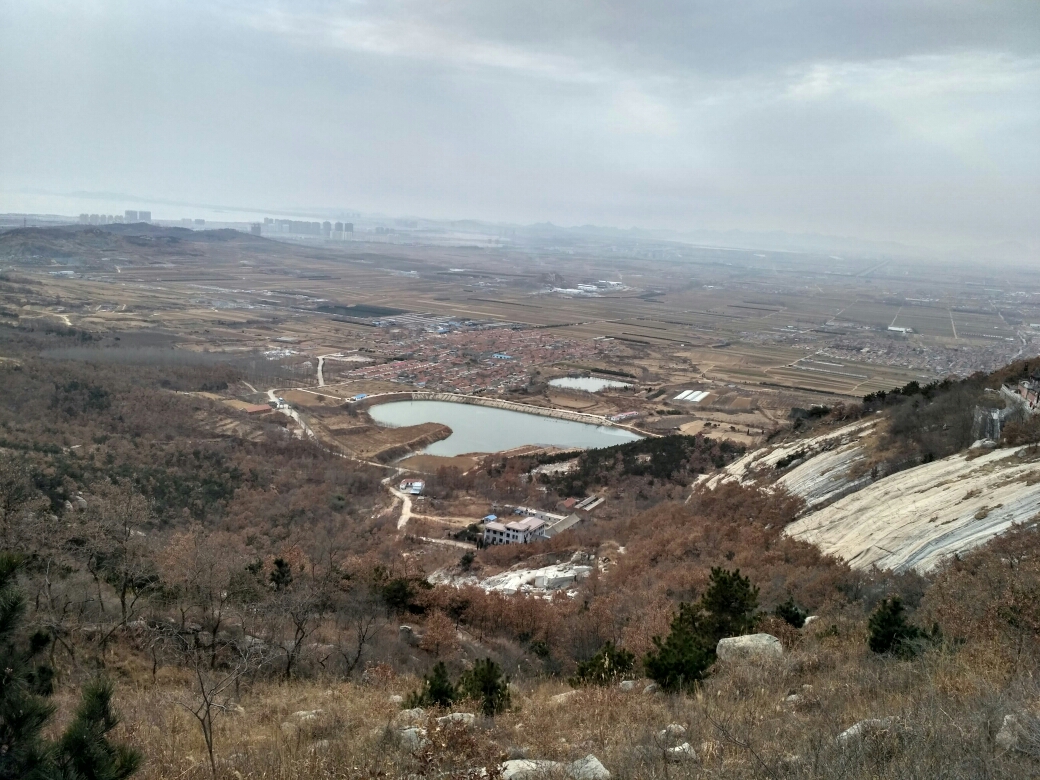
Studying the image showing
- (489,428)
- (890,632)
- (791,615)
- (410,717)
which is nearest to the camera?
(410,717)

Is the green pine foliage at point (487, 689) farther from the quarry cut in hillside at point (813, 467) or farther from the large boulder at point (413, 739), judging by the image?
the quarry cut in hillside at point (813, 467)

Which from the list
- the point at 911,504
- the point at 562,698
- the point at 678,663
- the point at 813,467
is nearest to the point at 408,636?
the point at 562,698

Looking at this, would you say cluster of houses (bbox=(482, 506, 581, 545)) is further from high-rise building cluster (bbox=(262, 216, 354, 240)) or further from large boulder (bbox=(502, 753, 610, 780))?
high-rise building cluster (bbox=(262, 216, 354, 240))

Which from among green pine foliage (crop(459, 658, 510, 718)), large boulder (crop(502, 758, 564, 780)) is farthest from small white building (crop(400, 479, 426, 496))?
large boulder (crop(502, 758, 564, 780))

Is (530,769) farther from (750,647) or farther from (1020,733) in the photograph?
(750,647)

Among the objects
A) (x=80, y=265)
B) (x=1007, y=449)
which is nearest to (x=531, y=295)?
(x=80, y=265)

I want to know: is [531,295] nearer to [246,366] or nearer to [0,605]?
[246,366]

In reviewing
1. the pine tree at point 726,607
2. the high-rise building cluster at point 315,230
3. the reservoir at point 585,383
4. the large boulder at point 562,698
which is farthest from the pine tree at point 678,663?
the high-rise building cluster at point 315,230
